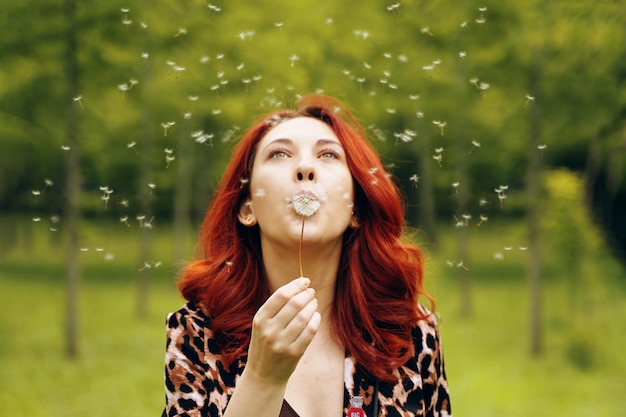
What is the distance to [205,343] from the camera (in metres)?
2.12

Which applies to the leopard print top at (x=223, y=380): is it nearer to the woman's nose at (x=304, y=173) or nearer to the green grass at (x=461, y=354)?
the woman's nose at (x=304, y=173)

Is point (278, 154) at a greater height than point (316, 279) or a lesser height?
greater

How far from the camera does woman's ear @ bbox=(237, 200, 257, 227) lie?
2.28 meters

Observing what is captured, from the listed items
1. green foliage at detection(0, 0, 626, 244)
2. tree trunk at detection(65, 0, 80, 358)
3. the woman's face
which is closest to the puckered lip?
the woman's face

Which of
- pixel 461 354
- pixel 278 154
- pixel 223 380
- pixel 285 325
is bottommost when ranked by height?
pixel 461 354

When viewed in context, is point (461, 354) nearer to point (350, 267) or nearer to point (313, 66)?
point (313, 66)

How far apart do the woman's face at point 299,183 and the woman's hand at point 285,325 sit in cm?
33

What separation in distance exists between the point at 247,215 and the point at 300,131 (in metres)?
0.31

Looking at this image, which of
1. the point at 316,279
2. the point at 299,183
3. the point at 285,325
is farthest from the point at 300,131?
the point at 285,325

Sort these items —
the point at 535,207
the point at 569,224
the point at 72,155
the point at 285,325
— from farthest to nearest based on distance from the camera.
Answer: the point at 535,207, the point at 569,224, the point at 72,155, the point at 285,325

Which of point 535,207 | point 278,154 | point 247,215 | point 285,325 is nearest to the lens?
point 285,325

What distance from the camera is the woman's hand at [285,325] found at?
172 cm

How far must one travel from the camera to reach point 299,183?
207 cm

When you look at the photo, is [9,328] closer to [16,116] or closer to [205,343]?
[16,116]
